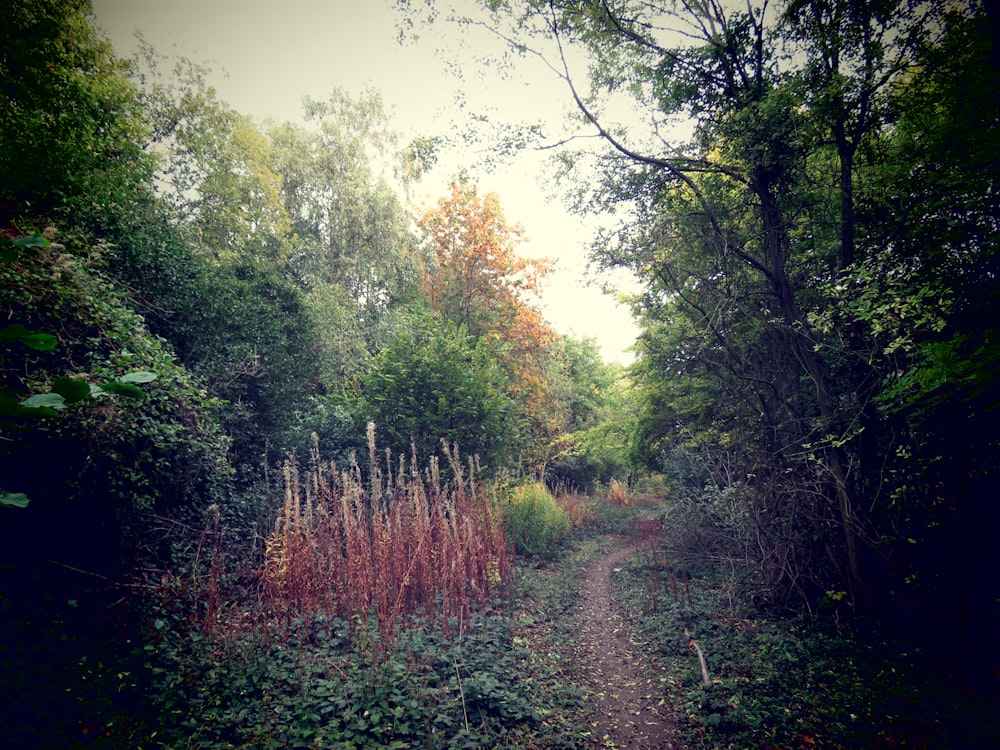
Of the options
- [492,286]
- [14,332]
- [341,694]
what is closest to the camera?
[14,332]

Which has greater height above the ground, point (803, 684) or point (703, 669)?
point (703, 669)

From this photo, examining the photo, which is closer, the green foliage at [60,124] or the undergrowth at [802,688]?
the undergrowth at [802,688]

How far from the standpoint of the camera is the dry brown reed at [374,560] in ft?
15.6

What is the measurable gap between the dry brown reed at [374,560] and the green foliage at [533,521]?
10.9 ft

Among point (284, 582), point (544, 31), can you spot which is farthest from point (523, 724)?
point (544, 31)

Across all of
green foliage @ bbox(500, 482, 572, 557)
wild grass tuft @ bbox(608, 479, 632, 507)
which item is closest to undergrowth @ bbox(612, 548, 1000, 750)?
green foliage @ bbox(500, 482, 572, 557)

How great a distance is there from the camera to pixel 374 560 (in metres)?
5.43

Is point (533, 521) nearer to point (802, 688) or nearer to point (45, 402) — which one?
point (802, 688)

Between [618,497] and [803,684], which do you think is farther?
[618,497]

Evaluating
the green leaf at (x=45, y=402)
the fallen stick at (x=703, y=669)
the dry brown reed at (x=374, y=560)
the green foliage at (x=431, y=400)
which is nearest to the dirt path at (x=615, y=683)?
the fallen stick at (x=703, y=669)

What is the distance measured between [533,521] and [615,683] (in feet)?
18.2

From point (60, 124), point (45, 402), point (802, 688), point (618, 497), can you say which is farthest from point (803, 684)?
point (618, 497)

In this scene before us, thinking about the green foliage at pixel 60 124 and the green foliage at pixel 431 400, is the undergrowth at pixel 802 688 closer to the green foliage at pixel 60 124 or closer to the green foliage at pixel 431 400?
the green foliage at pixel 431 400

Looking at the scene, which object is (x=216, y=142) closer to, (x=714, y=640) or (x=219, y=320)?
(x=219, y=320)
